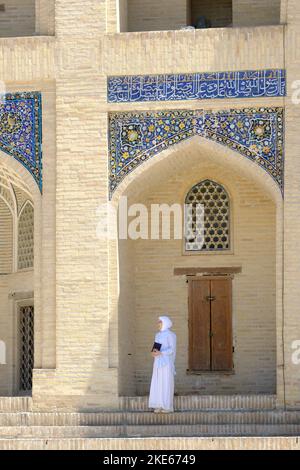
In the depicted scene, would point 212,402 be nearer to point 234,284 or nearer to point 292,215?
point 234,284

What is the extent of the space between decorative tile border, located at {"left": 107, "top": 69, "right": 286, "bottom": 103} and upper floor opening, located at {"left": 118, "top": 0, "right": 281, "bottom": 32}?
782 millimetres

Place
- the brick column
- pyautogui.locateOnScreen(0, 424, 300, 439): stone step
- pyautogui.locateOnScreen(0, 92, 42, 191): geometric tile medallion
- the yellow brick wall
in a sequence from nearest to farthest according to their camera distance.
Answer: pyautogui.locateOnScreen(0, 424, 300, 439): stone step
the brick column
pyautogui.locateOnScreen(0, 92, 42, 191): geometric tile medallion
the yellow brick wall

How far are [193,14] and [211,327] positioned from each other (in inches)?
136

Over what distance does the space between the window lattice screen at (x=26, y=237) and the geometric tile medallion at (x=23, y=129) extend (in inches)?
54.6

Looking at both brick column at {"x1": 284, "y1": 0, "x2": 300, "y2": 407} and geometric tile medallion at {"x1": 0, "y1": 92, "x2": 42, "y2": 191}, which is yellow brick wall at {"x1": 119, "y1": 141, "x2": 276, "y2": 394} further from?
geometric tile medallion at {"x1": 0, "y1": 92, "x2": 42, "y2": 191}

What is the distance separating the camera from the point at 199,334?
1537 cm

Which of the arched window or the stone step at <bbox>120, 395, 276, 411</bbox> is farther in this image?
the arched window

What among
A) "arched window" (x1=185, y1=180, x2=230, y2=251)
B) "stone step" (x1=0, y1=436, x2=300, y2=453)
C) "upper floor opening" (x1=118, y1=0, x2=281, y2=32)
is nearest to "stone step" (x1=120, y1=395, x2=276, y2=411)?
"stone step" (x1=0, y1=436, x2=300, y2=453)

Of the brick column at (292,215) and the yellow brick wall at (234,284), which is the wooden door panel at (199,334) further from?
the brick column at (292,215)

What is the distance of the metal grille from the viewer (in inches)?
628

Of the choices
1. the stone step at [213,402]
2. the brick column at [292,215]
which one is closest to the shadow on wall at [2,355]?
the stone step at [213,402]

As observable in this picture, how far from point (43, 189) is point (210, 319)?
230cm

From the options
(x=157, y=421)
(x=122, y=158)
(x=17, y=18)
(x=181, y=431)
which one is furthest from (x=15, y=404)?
(x=17, y=18)
